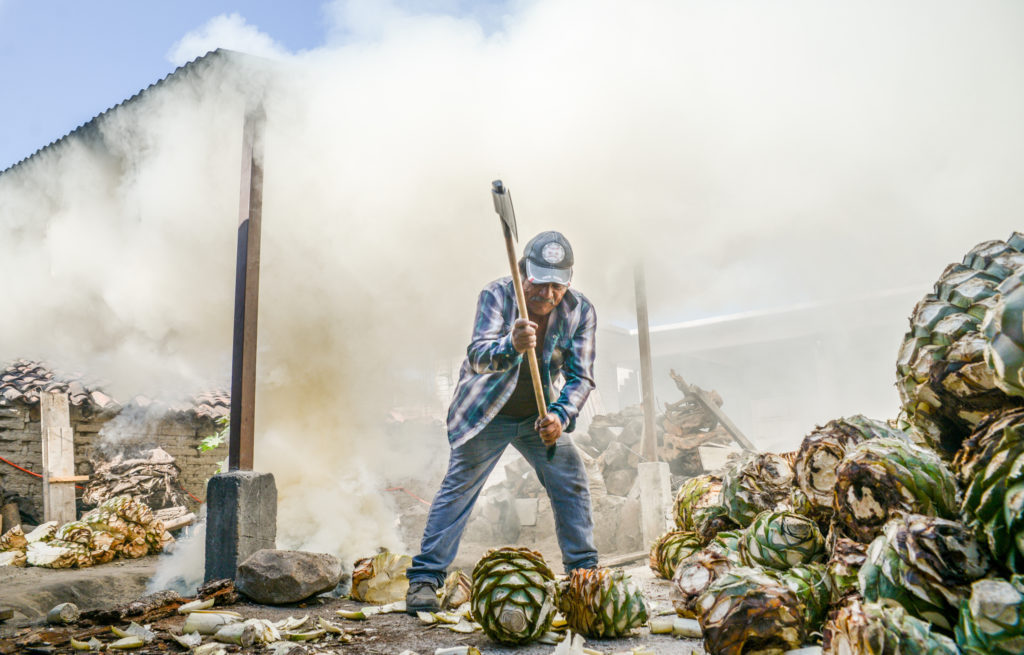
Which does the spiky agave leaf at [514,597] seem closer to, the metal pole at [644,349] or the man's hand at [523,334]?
the man's hand at [523,334]

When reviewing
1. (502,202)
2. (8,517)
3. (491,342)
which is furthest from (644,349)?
(8,517)

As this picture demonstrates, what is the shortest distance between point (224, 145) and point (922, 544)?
7969 millimetres

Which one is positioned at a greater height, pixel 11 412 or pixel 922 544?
pixel 11 412

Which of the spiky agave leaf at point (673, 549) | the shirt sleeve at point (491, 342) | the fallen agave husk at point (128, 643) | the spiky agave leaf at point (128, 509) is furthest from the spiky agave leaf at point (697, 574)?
the spiky agave leaf at point (128, 509)

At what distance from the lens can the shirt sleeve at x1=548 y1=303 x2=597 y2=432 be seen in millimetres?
3385

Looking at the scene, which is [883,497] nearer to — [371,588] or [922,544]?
[922,544]

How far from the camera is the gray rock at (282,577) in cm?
344

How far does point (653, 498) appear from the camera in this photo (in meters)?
7.50

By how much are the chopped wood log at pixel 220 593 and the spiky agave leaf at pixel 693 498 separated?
2.43 metres

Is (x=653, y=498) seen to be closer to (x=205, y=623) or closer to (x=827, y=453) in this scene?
(x=205, y=623)

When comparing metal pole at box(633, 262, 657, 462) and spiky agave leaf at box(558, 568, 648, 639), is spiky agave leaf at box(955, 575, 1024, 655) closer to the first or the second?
spiky agave leaf at box(558, 568, 648, 639)

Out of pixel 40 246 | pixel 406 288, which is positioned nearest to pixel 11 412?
pixel 40 246

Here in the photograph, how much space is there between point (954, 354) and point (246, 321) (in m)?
4.47

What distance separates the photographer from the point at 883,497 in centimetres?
134
